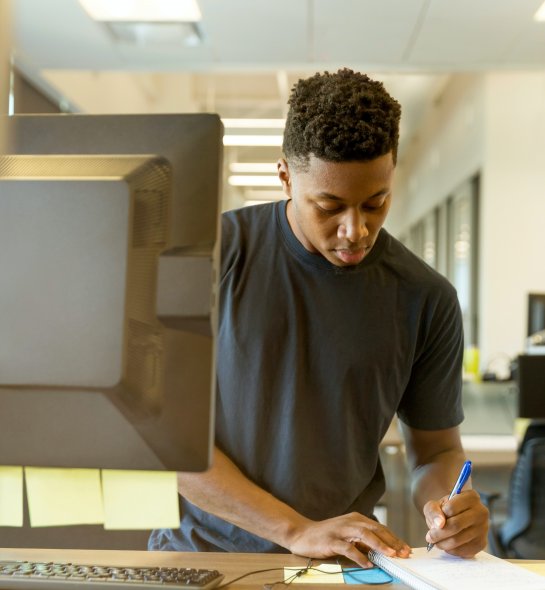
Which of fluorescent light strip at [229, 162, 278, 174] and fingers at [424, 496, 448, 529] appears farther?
fluorescent light strip at [229, 162, 278, 174]

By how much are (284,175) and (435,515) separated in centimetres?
54

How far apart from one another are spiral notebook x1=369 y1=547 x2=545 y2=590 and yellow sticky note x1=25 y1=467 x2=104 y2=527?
38 centimetres

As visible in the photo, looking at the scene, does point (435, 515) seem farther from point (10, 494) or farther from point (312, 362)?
point (10, 494)

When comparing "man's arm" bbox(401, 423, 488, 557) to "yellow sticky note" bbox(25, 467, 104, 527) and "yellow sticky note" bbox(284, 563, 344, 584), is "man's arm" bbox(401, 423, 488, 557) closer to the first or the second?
"yellow sticky note" bbox(284, 563, 344, 584)

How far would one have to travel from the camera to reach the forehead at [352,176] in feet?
3.55

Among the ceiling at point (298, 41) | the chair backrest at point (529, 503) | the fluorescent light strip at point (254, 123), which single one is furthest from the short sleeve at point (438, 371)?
the fluorescent light strip at point (254, 123)

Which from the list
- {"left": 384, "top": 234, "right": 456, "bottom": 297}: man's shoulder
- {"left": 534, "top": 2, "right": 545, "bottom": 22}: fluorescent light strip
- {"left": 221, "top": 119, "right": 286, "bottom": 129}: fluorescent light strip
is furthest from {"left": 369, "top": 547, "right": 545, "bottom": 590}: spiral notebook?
{"left": 221, "top": 119, "right": 286, "bottom": 129}: fluorescent light strip

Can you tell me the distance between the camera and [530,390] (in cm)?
329

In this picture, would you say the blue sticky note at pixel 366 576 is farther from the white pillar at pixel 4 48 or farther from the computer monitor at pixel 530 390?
the computer monitor at pixel 530 390

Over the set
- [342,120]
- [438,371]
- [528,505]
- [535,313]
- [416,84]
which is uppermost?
[416,84]

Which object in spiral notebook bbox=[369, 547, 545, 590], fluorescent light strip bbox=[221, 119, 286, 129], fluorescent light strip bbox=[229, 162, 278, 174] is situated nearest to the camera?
spiral notebook bbox=[369, 547, 545, 590]

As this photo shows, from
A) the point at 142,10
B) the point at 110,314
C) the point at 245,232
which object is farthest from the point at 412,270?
the point at 142,10

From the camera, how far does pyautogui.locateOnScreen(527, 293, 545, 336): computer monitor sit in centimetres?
415

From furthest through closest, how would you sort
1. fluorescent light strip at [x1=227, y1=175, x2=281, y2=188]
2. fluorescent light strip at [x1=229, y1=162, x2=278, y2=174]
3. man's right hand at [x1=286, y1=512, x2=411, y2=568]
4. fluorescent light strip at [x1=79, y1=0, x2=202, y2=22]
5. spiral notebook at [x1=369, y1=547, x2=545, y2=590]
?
fluorescent light strip at [x1=227, y1=175, x2=281, y2=188] < fluorescent light strip at [x1=229, y1=162, x2=278, y2=174] < fluorescent light strip at [x1=79, y1=0, x2=202, y2=22] < man's right hand at [x1=286, y1=512, x2=411, y2=568] < spiral notebook at [x1=369, y1=547, x2=545, y2=590]
